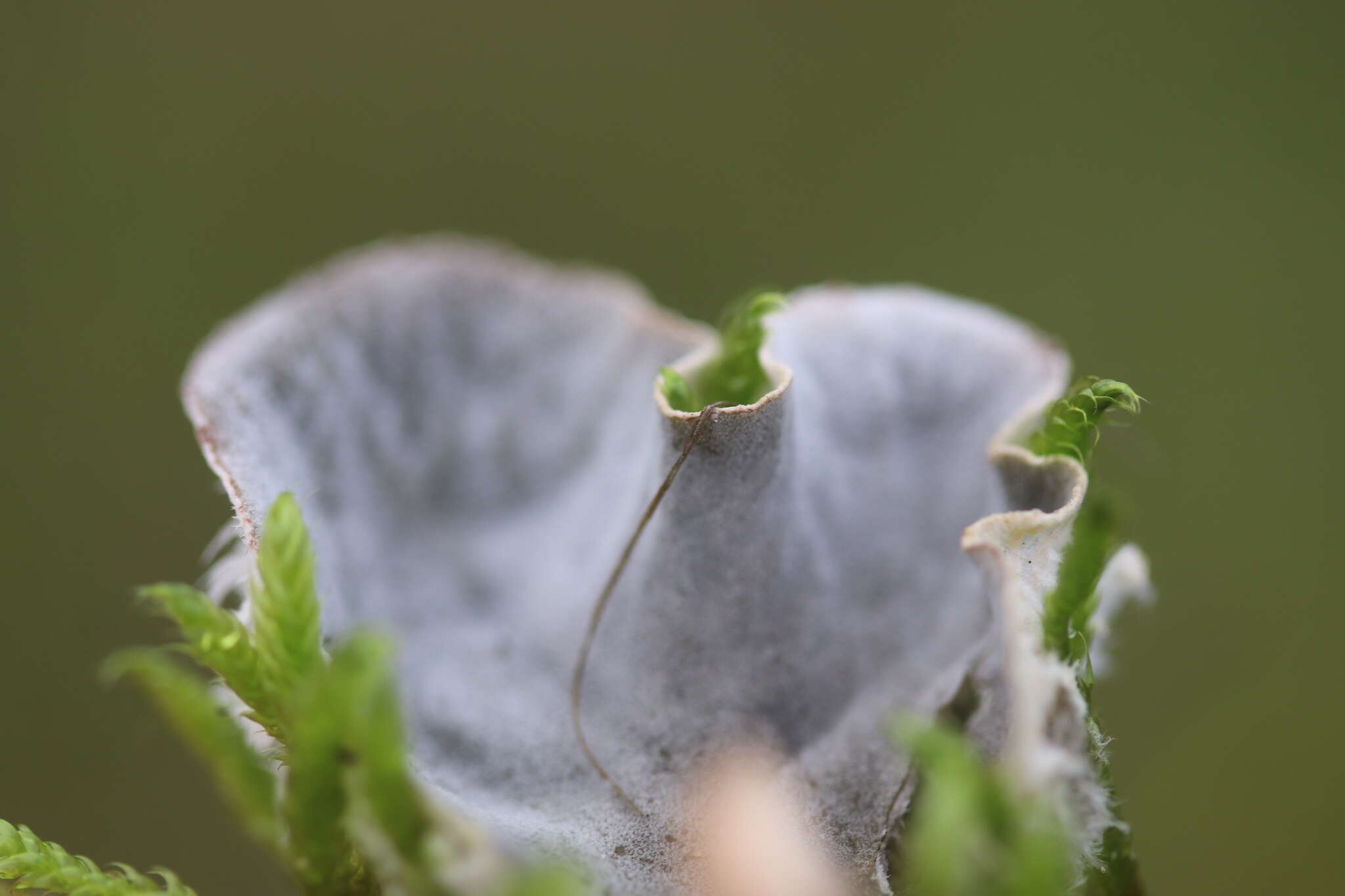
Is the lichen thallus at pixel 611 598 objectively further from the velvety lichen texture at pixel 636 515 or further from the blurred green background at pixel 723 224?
the blurred green background at pixel 723 224

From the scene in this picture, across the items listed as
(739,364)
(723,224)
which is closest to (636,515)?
(739,364)

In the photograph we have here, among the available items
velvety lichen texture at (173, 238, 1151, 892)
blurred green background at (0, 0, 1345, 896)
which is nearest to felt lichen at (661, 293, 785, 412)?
velvety lichen texture at (173, 238, 1151, 892)

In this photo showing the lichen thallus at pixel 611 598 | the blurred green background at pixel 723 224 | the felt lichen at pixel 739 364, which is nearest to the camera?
the lichen thallus at pixel 611 598

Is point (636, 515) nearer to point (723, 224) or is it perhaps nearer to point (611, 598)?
point (611, 598)

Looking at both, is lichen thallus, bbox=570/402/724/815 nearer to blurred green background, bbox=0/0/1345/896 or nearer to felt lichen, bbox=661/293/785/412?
A: felt lichen, bbox=661/293/785/412

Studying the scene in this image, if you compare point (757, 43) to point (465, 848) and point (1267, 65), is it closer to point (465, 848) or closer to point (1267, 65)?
point (1267, 65)

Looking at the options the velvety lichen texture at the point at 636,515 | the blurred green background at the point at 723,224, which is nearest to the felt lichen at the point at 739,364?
the velvety lichen texture at the point at 636,515
